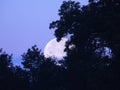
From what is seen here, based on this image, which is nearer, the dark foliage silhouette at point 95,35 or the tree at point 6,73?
the dark foliage silhouette at point 95,35

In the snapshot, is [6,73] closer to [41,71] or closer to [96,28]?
[41,71]

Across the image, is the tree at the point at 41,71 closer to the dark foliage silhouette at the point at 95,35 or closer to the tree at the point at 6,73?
the tree at the point at 6,73

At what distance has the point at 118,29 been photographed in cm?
3953

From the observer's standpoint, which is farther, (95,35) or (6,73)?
(6,73)

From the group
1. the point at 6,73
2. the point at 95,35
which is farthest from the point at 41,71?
the point at 95,35

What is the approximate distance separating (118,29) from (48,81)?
38916 mm

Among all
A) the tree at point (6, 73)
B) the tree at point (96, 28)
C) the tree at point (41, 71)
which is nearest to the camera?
the tree at point (96, 28)

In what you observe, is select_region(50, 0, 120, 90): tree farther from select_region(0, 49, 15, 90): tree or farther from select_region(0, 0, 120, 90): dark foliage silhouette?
select_region(0, 49, 15, 90): tree

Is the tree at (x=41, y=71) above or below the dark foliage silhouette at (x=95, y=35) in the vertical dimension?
above

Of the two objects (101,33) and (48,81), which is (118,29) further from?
(48,81)

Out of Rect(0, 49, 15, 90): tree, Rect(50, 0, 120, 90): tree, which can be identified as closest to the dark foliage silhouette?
Rect(50, 0, 120, 90): tree

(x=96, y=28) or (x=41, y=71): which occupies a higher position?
(x=41, y=71)

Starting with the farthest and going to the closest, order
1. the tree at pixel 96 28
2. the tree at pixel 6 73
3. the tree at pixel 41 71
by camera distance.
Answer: the tree at pixel 41 71
the tree at pixel 6 73
the tree at pixel 96 28

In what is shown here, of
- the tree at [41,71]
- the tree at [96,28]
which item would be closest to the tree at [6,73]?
the tree at [41,71]
